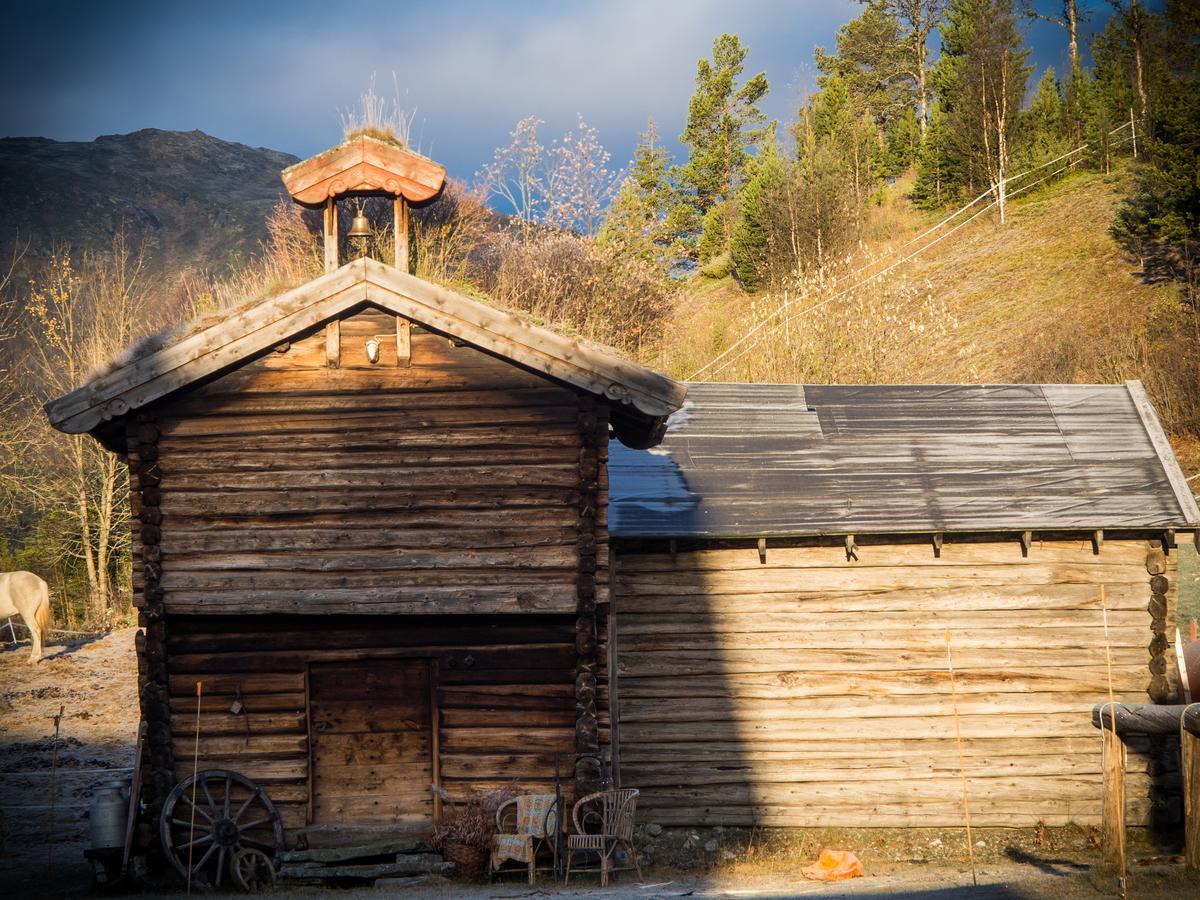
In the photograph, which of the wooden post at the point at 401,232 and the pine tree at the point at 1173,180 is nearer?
the wooden post at the point at 401,232

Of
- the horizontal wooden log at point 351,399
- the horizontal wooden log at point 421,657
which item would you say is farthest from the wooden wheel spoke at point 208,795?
the horizontal wooden log at point 351,399

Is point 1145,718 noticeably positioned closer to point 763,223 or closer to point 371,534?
point 371,534

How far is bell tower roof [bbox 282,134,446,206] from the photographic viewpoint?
38.7ft

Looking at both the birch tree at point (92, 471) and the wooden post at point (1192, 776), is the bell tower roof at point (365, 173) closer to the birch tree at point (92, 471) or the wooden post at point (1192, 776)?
the wooden post at point (1192, 776)

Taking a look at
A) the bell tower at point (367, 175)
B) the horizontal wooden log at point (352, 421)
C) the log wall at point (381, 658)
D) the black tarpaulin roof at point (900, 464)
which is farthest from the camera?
the black tarpaulin roof at point (900, 464)

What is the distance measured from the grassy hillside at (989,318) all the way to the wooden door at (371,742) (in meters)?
16.4

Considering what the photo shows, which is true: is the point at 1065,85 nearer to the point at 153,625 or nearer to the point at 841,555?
the point at 841,555

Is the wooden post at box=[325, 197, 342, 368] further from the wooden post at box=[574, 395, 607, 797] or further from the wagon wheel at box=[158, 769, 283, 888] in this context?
the wagon wheel at box=[158, 769, 283, 888]

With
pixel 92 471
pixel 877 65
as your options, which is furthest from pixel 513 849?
pixel 877 65

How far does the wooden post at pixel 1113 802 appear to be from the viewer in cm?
1023

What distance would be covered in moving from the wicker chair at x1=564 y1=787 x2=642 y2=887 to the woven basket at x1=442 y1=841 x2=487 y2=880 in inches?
37.3

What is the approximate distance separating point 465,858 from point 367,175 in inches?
294

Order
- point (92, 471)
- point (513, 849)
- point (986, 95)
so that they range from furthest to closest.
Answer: point (986, 95) < point (92, 471) < point (513, 849)

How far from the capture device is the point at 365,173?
38.8ft
